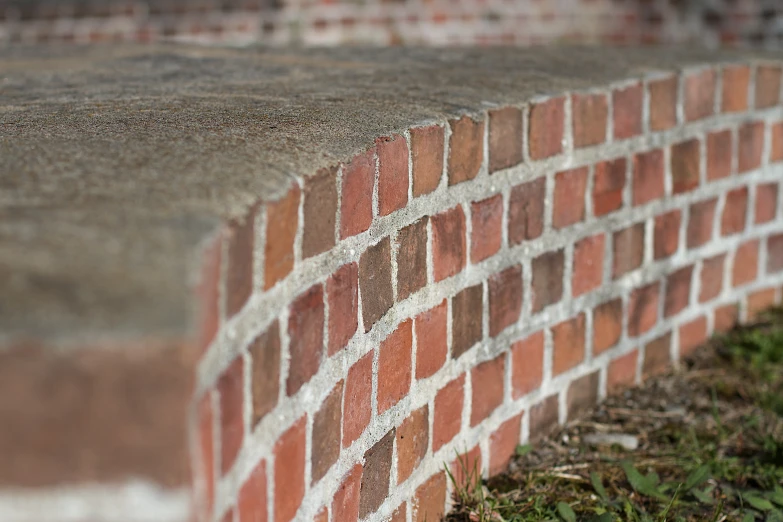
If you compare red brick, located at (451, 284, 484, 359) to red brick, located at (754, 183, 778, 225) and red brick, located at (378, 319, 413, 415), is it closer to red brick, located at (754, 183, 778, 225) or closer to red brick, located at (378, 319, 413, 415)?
red brick, located at (378, 319, 413, 415)

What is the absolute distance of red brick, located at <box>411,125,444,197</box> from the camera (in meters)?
1.31

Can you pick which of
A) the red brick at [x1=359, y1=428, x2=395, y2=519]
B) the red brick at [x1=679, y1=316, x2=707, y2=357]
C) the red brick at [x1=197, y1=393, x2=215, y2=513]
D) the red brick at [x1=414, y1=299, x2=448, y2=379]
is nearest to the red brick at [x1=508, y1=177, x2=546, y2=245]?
the red brick at [x1=414, y1=299, x2=448, y2=379]

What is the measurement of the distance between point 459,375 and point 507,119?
15.8 inches

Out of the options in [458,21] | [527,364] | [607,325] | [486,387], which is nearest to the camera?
[486,387]

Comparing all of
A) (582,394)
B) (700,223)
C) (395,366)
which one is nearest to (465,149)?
(395,366)

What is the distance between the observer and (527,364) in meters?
1.72

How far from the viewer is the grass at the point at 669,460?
157 cm

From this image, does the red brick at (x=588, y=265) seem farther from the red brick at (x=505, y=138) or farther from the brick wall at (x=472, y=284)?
the red brick at (x=505, y=138)

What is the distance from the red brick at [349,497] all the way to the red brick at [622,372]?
2.83ft

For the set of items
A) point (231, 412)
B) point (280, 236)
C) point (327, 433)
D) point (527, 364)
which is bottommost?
point (527, 364)

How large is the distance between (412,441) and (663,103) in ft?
3.11

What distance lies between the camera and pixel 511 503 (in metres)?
1.56

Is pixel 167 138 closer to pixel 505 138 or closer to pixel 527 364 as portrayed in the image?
pixel 505 138

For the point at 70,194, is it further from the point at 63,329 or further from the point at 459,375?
the point at 459,375
